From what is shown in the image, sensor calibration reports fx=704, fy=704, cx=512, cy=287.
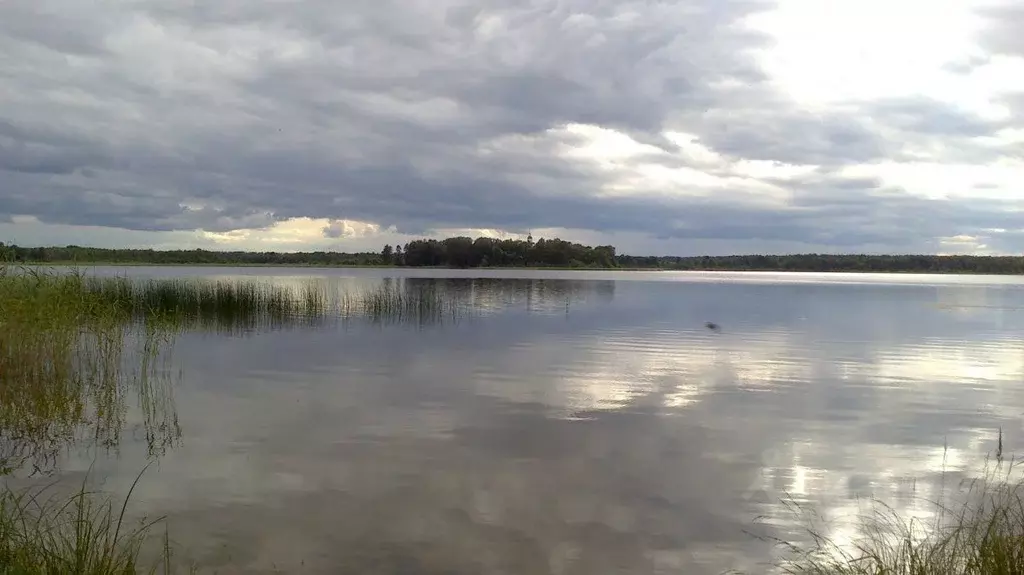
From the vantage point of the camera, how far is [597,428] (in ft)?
37.1

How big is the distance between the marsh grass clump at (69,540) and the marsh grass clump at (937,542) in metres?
5.45

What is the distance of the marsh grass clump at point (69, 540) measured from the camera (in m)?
4.95

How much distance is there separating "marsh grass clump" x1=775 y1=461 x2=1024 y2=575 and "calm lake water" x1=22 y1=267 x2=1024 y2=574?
0.36m

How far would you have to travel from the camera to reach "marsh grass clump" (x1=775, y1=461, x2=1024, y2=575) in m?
5.06

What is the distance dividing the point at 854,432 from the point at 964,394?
5.16 metres

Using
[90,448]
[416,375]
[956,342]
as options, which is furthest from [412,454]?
[956,342]

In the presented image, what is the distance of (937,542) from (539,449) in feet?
17.0

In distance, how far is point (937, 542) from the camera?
5910mm

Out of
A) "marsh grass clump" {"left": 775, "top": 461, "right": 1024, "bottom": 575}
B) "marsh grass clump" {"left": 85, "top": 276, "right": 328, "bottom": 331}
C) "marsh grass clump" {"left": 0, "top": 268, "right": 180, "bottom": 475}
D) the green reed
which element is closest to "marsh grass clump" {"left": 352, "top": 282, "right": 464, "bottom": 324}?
"marsh grass clump" {"left": 85, "top": 276, "right": 328, "bottom": 331}

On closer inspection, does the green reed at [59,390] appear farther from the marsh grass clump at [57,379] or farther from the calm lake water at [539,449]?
the calm lake water at [539,449]

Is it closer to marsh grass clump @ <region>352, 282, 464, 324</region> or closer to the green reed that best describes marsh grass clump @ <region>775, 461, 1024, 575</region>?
the green reed

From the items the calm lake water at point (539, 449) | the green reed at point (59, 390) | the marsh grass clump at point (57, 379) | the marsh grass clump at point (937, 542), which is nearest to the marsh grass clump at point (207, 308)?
the calm lake water at point (539, 449)

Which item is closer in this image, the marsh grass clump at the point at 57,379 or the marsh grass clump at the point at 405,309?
the marsh grass clump at the point at 57,379

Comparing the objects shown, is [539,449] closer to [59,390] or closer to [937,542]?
[937,542]
